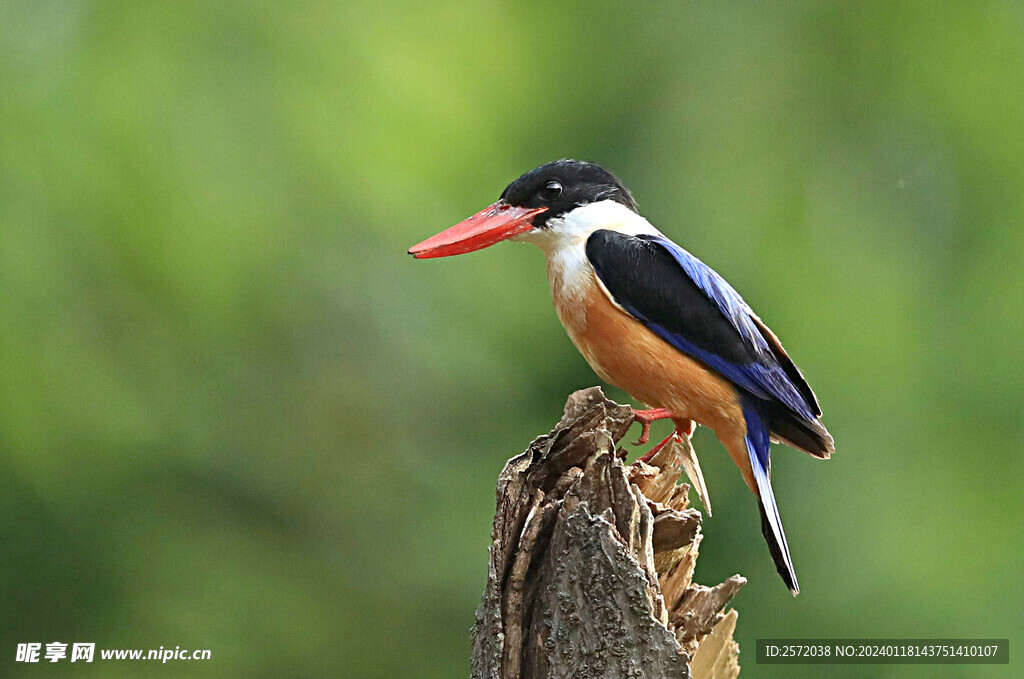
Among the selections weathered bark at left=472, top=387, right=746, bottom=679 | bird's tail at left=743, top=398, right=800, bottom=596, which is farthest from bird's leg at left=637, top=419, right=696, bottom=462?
weathered bark at left=472, top=387, right=746, bottom=679

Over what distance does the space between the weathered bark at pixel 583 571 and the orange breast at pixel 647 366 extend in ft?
0.90

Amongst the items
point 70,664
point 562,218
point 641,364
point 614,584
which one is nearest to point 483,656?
point 614,584

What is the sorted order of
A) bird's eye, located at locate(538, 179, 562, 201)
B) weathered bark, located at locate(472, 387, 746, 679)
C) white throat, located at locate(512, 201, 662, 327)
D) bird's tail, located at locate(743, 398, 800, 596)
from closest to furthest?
1. weathered bark, located at locate(472, 387, 746, 679)
2. bird's tail, located at locate(743, 398, 800, 596)
3. white throat, located at locate(512, 201, 662, 327)
4. bird's eye, located at locate(538, 179, 562, 201)

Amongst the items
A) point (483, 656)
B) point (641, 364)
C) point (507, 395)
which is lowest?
point (483, 656)

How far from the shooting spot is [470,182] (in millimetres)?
5164

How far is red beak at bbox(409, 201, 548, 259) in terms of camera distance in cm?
292

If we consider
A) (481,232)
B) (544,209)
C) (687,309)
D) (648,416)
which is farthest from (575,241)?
(648,416)

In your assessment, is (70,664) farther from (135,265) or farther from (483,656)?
(483,656)

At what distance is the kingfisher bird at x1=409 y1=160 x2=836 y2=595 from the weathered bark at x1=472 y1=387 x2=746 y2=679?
29 centimetres

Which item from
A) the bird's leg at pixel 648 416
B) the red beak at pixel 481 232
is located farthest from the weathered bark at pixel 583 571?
the red beak at pixel 481 232

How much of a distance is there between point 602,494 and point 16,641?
3.52 meters

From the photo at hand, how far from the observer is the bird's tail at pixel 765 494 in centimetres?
275

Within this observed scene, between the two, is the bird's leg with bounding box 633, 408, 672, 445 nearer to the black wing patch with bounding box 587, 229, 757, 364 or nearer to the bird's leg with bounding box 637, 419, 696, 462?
the bird's leg with bounding box 637, 419, 696, 462

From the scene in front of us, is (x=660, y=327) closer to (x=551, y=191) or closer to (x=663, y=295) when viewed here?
(x=663, y=295)
